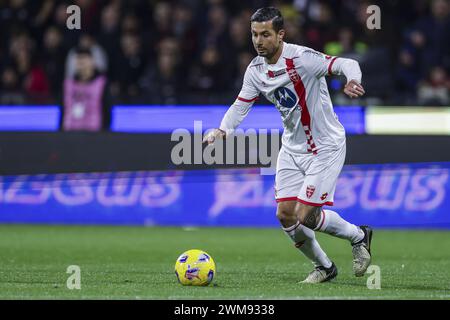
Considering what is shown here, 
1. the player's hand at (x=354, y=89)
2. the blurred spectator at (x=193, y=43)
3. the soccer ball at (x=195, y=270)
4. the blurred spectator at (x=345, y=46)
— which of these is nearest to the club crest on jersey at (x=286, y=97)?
the player's hand at (x=354, y=89)

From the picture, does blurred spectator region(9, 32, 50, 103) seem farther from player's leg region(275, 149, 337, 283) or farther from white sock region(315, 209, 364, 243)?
white sock region(315, 209, 364, 243)

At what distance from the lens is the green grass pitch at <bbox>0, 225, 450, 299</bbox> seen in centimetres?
782

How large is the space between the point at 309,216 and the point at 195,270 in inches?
41.1

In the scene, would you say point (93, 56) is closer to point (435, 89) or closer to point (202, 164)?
point (202, 164)

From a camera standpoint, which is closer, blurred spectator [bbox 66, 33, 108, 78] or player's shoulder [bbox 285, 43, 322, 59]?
player's shoulder [bbox 285, 43, 322, 59]

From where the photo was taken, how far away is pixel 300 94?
8.48 meters

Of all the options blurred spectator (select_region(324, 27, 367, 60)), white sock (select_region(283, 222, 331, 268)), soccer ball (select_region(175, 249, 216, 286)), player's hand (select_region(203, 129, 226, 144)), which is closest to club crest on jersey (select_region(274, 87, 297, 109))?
player's hand (select_region(203, 129, 226, 144))

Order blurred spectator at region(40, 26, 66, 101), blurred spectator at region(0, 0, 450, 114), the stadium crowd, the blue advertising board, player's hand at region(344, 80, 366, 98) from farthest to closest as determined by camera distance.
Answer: blurred spectator at region(40, 26, 66, 101)
blurred spectator at region(0, 0, 450, 114)
the stadium crowd
the blue advertising board
player's hand at region(344, 80, 366, 98)

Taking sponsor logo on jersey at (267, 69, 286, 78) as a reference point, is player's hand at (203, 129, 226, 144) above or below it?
below

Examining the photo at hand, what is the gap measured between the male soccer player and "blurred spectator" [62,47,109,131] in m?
5.89

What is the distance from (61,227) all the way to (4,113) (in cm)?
181

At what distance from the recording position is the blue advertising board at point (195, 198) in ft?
45.2

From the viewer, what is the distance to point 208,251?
1155 cm
